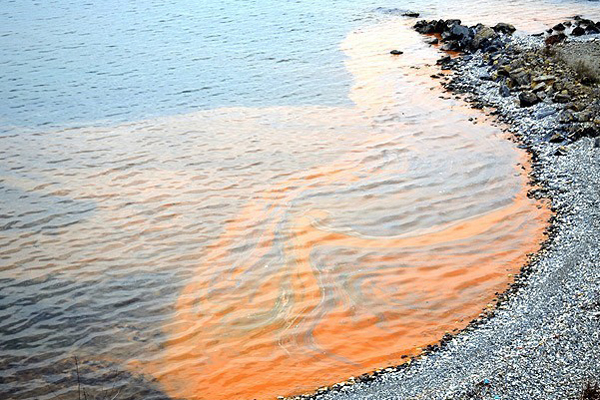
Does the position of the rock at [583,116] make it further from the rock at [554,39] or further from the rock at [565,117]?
the rock at [554,39]

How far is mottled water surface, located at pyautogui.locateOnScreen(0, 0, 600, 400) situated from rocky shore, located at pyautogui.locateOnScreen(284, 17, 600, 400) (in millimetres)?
559

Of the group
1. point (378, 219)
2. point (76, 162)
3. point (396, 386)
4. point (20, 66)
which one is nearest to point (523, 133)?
point (378, 219)

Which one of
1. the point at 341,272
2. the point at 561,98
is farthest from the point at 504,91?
the point at 341,272

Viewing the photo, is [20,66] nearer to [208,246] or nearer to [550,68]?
[208,246]

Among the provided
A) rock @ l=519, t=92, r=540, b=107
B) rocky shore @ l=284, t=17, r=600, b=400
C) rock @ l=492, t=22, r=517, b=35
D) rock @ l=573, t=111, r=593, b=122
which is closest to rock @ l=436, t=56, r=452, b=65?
rocky shore @ l=284, t=17, r=600, b=400

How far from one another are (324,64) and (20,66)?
44.5 ft

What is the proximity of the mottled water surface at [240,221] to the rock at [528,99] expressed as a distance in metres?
1.60

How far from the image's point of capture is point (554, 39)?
24.5 metres

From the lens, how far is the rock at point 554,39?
955 inches

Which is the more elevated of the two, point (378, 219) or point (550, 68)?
point (550, 68)

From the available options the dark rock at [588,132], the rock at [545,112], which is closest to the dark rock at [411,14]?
the rock at [545,112]

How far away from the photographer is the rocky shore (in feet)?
26.9

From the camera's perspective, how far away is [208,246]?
13383 mm

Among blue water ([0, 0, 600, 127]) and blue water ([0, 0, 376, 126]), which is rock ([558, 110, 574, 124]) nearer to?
blue water ([0, 0, 600, 127])
